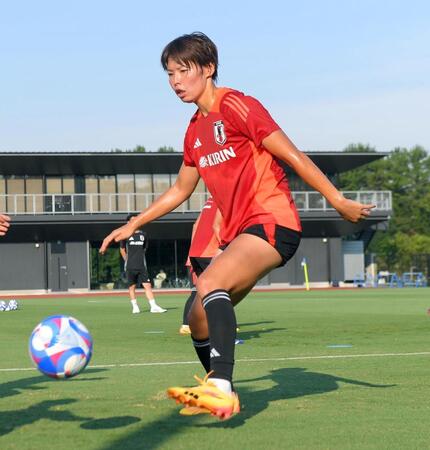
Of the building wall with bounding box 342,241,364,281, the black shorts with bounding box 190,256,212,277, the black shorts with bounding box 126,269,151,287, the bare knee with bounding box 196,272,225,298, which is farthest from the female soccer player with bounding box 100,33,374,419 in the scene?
the building wall with bounding box 342,241,364,281

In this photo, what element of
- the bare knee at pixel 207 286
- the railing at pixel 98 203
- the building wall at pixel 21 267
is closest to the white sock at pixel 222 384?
the bare knee at pixel 207 286

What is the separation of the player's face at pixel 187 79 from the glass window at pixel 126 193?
47.1 meters

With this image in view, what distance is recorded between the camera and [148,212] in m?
6.43

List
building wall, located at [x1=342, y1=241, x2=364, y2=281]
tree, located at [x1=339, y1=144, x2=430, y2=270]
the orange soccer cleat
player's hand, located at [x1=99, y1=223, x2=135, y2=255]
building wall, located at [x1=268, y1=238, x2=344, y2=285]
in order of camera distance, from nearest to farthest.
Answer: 1. the orange soccer cleat
2. player's hand, located at [x1=99, y1=223, x2=135, y2=255]
3. building wall, located at [x1=268, y1=238, x2=344, y2=285]
4. building wall, located at [x1=342, y1=241, x2=364, y2=281]
5. tree, located at [x1=339, y1=144, x2=430, y2=270]

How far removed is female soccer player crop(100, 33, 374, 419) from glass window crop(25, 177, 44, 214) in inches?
1847

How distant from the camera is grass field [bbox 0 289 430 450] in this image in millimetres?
4867

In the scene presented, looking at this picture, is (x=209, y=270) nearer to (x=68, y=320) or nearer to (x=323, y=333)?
(x=68, y=320)

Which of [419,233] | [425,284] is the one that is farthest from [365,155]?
[419,233]

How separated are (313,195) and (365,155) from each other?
4715 millimetres

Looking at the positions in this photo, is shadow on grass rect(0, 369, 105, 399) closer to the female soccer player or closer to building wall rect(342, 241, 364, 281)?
the female soccer player

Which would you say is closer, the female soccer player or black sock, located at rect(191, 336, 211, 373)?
the female soccer player

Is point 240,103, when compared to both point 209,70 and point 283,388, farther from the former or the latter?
point 283,388

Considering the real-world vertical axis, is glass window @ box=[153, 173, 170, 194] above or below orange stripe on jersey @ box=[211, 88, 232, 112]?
above

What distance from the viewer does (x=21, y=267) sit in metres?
53.8
